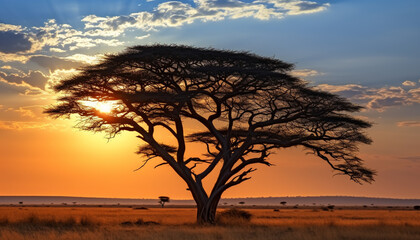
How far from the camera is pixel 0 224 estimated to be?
32.3m

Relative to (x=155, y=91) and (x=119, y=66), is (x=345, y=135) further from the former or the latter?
(x=119, y=66)

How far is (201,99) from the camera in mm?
35031

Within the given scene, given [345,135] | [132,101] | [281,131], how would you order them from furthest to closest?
[281,131] → [345,135] → [132,101]

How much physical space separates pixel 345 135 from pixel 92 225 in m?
15.1

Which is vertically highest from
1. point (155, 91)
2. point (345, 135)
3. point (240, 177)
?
point (155, 91)

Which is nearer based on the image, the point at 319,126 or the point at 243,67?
the point at 243,67

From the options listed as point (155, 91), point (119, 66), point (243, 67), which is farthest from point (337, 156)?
point (119, 66)

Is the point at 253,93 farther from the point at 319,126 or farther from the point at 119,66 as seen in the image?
the point at 119,66

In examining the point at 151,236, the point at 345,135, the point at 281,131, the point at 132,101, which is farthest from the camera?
the point at 281,131

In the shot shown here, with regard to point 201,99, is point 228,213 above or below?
below

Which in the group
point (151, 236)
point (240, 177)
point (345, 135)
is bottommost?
point (151, 236)

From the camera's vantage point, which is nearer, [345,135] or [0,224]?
[0,224]

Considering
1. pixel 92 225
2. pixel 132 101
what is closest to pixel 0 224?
A: pixel 92 225

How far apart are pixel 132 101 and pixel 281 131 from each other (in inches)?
405
